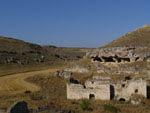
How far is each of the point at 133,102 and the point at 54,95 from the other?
851cm

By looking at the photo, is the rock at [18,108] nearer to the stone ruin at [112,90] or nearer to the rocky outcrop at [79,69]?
the stone ruin at [112,90]

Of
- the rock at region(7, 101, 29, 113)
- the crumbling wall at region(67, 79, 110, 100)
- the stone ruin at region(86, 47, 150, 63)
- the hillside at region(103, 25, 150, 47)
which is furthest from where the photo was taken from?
the hillside at region(103, 25, 150, 47)

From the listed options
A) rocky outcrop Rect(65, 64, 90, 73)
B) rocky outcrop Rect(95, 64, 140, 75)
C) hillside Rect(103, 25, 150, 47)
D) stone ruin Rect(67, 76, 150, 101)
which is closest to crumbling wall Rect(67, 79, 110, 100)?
stone ruin Rect(67, 76, 150, 101)

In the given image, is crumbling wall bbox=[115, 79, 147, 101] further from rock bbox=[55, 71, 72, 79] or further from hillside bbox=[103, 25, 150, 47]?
hillside bbox=[103, 25, 150, 47]

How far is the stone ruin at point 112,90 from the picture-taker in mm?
19438

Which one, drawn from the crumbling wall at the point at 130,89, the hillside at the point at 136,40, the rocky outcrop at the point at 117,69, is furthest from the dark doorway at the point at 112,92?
the hillside at the point at 136,40

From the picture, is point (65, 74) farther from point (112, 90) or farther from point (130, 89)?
point (130, 89)

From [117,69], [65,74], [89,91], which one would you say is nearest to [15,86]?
[65,74]

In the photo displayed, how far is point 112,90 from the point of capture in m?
20.5

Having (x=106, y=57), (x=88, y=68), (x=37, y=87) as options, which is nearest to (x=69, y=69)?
(x=88, y=68)

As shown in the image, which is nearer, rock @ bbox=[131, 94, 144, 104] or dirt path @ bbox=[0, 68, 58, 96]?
rock @ bbox=[131, 94, 144, 104]

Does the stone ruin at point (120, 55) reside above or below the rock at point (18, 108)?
above

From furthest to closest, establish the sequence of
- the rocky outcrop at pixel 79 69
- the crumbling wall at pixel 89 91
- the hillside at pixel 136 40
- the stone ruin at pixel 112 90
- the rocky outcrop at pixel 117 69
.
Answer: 1. the hillside at pixel 136 40
2. the rocky outcrop at pixel 79 69
3. the rocky outcrop at pixel 117 69
4. the crumbling wall at pixel 89 91
5. the stone ruin at pixel 112 90

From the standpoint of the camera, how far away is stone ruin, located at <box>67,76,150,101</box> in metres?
19.4
